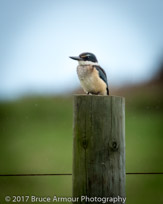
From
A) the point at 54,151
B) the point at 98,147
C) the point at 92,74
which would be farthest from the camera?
the point at 54,151

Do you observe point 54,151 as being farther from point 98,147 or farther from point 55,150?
point 98,147

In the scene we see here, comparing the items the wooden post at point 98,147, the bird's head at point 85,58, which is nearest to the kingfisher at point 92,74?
the bird's head at point 85,58

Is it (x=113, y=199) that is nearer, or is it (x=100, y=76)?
(x=113, y=199)

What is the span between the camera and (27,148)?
35.4ft

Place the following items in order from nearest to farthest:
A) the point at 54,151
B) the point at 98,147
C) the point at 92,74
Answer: the point at 98,147 → the point at 92,74 → the point at 54,151

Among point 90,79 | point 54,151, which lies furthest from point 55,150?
point 90,79

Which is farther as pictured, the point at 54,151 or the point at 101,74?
the point at 54,151

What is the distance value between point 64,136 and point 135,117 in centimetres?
233

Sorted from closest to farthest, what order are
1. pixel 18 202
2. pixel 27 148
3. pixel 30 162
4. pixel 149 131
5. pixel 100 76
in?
pixel 18 202, pixel 100 76, pixel 30 162, pixel 27 148, pixel 149 131

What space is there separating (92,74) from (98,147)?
1.72m

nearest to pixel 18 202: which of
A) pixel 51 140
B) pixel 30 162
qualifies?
pixel 30 162

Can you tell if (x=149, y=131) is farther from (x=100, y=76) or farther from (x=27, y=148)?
(x=100, y=76)

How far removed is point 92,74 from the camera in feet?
15.0

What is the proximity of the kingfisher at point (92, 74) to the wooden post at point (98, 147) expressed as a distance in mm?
1533
